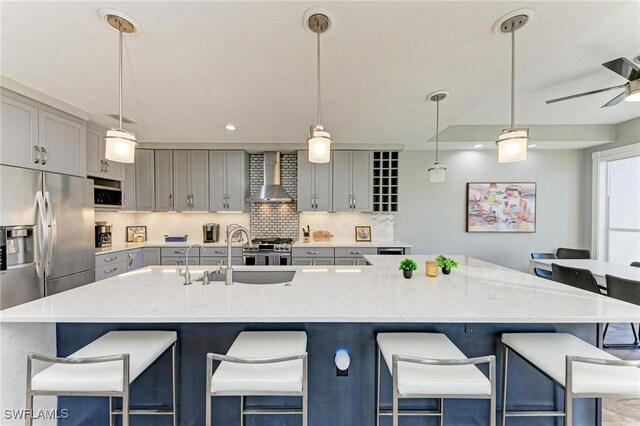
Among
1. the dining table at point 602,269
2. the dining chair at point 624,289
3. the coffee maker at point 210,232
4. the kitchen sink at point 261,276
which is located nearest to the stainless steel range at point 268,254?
the coffee maker at point 210,232

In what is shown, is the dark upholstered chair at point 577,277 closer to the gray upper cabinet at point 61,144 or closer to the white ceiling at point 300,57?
the white ceiling at point 300,57

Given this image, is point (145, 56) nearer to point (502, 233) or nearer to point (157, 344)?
point (157, 344)

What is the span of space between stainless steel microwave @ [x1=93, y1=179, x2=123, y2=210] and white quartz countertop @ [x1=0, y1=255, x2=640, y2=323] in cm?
224

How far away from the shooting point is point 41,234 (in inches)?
97.1

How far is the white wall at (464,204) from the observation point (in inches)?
187

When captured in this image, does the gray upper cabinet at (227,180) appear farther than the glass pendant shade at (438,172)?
Yes

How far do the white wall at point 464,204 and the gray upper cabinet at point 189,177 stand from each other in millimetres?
3381

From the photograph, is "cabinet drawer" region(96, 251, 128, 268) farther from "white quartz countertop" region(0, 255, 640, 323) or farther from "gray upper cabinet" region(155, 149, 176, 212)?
"white quartz countertop" region(0, 255, 640, 323)

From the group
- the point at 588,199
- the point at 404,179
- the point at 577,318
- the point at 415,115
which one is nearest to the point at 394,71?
the point at 415,115

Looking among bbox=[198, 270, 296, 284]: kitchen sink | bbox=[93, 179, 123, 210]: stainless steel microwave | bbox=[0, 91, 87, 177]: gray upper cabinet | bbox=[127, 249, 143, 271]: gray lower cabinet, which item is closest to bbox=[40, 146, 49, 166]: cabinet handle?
bbox=[0, 91, 87, 177]: gray upper cabinet

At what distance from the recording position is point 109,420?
1.58 meters

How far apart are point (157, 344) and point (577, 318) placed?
2078 mm

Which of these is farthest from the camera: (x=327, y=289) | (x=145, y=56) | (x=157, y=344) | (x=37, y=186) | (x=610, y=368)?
(x=37, y=186)

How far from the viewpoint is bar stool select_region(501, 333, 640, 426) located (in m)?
1.15
